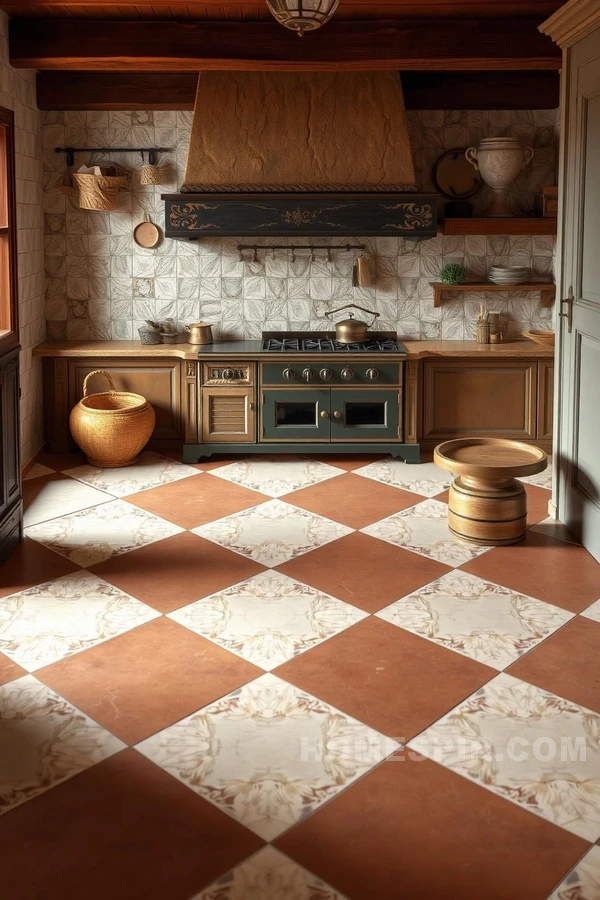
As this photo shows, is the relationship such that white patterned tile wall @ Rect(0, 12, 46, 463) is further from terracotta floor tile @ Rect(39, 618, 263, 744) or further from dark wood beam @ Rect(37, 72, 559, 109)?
terracotta floor tile @ Rect(39, 618, 263, 744)

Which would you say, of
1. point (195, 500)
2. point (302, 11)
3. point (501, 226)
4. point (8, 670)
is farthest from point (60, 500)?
point (501, 226)

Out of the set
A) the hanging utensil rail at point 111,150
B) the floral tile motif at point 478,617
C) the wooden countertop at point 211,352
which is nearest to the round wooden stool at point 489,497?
the floral tile motif at point 478,617

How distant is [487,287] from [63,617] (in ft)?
12.3

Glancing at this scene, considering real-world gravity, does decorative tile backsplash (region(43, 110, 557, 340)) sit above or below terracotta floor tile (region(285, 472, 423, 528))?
above

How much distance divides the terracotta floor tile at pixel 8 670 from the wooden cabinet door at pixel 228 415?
2.83m

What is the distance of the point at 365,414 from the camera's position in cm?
612

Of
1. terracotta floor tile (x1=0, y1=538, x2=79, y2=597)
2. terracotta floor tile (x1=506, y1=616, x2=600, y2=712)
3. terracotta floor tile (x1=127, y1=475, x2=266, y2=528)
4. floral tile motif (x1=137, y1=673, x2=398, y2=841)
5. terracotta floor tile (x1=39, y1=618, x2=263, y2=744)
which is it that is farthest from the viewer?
terracotta floor tile (x1=127, y1=475, x2=266, y2=528)

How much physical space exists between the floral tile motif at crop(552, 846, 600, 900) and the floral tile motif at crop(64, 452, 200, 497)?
11.7 ft

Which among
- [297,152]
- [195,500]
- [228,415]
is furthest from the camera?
[228,415]

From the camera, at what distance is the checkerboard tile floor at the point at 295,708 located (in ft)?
7.80

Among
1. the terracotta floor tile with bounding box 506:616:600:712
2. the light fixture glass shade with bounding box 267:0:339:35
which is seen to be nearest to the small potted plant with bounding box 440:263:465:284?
the terracotta floor tile with bounding box 506:616:600:712

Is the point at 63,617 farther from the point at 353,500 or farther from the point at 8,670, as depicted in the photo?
the point at 353,500

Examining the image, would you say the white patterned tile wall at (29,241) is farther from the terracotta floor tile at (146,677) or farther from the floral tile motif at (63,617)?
the terracotta floor tile at (146,677)

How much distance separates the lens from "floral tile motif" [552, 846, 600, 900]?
7.41ft
